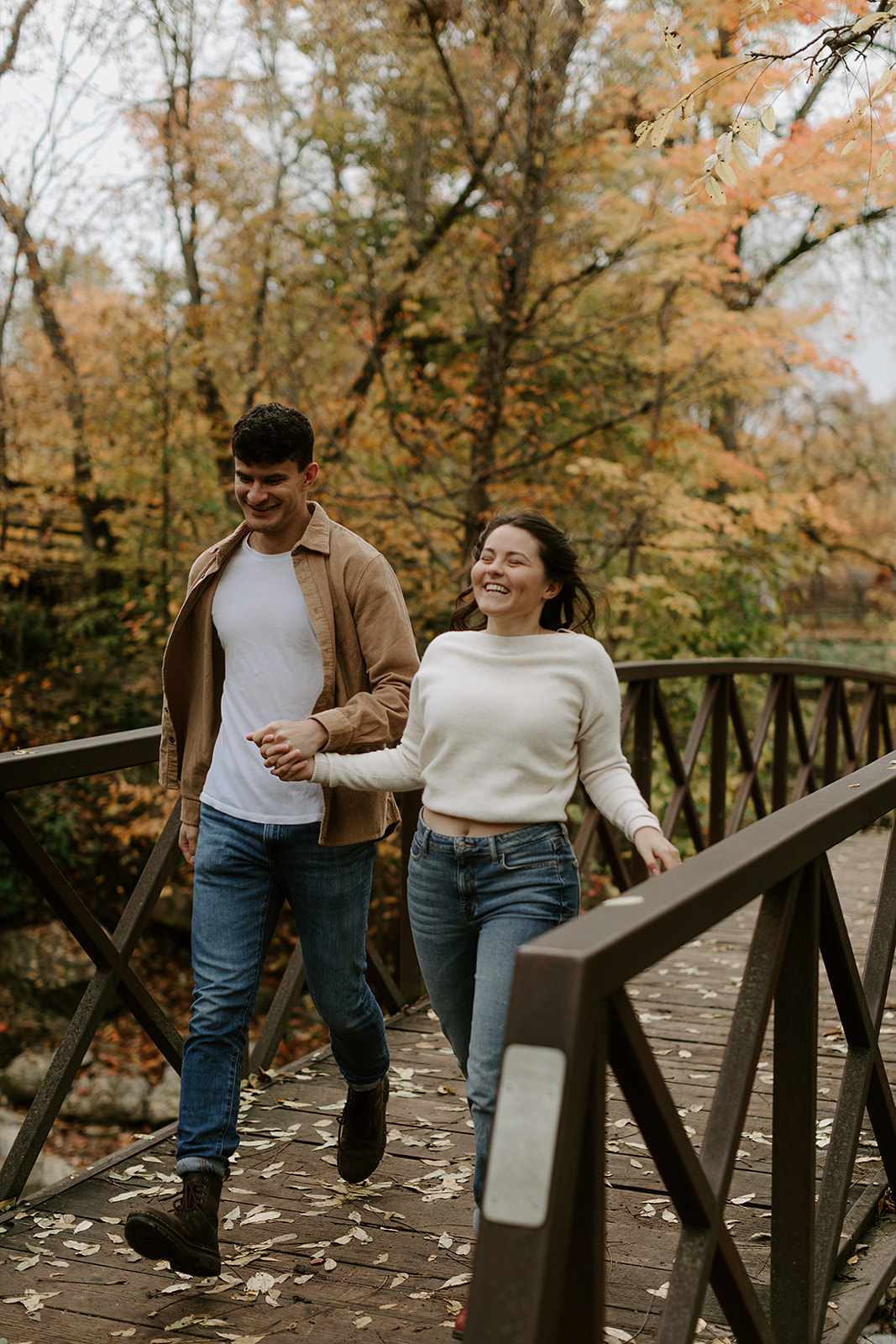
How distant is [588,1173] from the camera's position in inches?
51.4

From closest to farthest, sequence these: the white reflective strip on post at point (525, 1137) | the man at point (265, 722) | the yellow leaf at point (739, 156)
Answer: the white reflective strip on post at point (525, 1137) → the man at point (265, 722) → the yellow leaf at point (739, 156)

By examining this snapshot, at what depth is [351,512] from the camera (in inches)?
330

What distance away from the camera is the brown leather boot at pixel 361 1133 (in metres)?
2.96

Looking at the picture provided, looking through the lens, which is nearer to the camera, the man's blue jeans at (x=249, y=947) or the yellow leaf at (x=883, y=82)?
the man's blue jeans at (x=249, y=947)

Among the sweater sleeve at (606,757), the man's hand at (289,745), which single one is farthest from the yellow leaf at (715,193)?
the man's hand at (289,745)

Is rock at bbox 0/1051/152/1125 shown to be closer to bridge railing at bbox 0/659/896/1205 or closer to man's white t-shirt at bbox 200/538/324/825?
bridge railing at bbox 0/659/896/1205

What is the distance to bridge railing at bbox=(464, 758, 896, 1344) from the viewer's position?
1.20 meters

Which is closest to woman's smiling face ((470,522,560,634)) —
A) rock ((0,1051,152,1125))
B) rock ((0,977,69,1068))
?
rock ((0,1051,152,1125))

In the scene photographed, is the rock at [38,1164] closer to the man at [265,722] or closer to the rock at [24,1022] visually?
the rock at [24,1022]

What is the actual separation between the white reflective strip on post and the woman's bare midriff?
3.47 feet

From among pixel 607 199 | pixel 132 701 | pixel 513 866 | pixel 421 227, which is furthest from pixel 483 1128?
pixel 132 701

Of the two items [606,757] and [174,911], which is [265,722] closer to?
[606,757]

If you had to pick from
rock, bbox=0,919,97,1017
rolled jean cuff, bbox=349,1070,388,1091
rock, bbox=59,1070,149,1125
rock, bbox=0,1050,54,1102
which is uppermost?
rolled jean cuff, bbox=349,1070,388,1091

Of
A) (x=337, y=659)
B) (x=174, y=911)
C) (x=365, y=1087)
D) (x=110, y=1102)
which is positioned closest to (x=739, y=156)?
(x=337, y=659)
